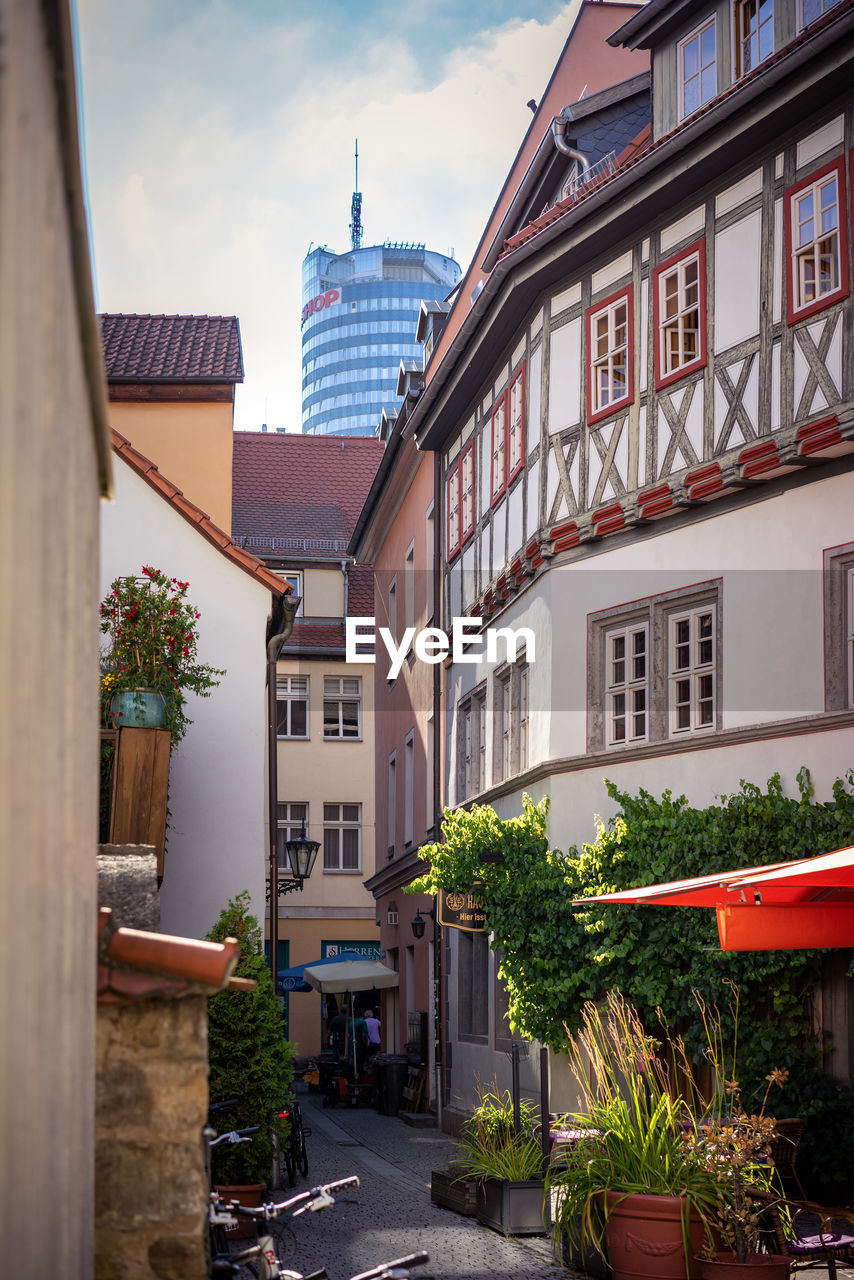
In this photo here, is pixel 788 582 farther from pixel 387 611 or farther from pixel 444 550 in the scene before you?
pixel 387 611

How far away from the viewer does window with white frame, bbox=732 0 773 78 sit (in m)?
14.2

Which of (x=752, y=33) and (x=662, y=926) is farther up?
(x=752, y=33)

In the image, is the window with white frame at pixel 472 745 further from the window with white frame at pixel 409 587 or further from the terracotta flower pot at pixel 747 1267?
the terracotta flower pot at pixel 747 1267

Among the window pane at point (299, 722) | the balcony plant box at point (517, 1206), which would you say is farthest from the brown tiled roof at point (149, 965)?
the window pane at point (299, 722)

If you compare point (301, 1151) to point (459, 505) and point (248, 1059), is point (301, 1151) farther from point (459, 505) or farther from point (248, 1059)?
point (459, 505)

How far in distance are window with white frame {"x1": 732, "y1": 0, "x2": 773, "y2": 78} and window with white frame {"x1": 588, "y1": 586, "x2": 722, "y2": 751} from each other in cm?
512

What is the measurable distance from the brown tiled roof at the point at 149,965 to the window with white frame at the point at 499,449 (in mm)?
13531

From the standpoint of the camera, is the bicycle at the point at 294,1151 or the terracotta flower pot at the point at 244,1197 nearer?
the terracotta flower pot at the point at 244,1197

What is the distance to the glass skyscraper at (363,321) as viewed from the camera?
149 m

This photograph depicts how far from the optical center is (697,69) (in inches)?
A: 599

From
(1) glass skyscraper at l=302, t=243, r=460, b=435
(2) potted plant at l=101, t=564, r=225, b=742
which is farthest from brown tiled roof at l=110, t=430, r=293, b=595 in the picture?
(1) glass skyscraper at l=302, t=243, r=460, b=435

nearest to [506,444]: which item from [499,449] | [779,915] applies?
[499,449]

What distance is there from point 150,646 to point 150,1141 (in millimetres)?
9109

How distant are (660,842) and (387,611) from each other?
1765cm
